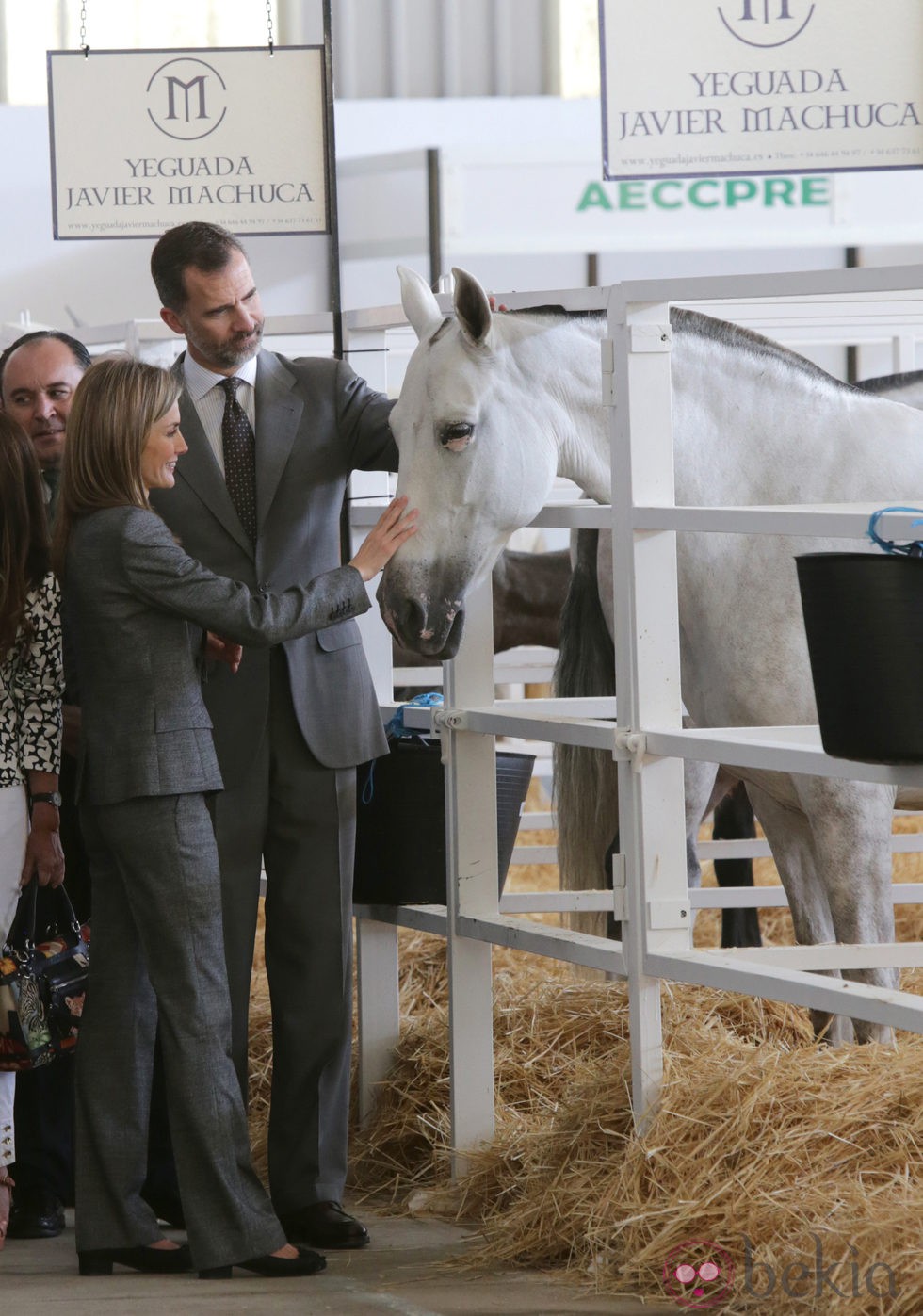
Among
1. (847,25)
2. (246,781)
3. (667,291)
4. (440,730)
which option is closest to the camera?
(667,291)

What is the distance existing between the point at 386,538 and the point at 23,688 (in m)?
0.63

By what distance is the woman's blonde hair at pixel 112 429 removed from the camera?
2.59m

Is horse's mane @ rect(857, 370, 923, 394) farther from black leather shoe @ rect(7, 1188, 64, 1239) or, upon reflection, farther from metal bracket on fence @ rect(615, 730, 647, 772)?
black leather shoe @ rect(7, 1188, 64, 1239)

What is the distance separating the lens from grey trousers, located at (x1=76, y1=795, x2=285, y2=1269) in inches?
102

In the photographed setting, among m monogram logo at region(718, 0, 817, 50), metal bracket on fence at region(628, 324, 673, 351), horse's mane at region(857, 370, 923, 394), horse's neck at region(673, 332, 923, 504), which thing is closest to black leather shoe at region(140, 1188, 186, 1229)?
horse's neck at region(673, 332, 923, 504)

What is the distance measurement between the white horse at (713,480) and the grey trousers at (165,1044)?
51cm

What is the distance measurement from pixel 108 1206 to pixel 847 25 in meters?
3.28

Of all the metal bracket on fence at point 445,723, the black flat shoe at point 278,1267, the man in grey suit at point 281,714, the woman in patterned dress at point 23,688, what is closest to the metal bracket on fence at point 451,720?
the metal bracket on fence at point 445,723

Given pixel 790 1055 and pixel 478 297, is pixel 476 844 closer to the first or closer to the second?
pixel 790 1055

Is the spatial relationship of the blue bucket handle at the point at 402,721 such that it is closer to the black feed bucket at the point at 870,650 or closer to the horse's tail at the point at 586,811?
the horse's tail at the point at 586,811

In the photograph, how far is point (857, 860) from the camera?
2.90 m

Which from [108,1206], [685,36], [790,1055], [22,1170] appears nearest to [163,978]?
[108,1206]

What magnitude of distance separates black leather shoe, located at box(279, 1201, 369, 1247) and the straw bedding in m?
0.19

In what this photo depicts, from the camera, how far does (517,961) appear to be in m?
4.54
